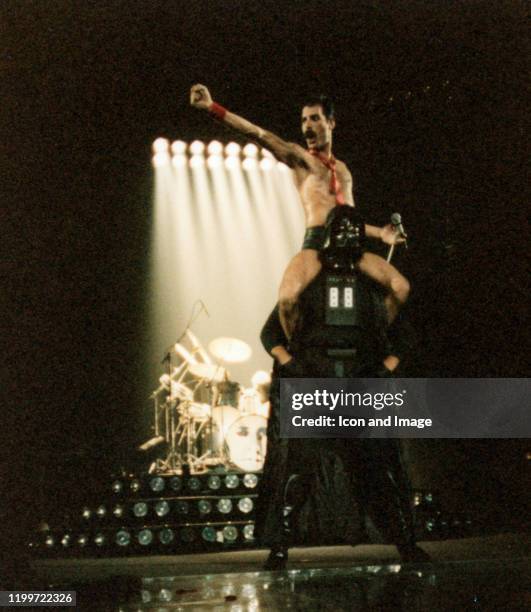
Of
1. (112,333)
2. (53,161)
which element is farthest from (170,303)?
(53,161)

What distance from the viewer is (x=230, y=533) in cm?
585

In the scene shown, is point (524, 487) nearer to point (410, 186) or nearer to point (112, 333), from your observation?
point (410, 186)

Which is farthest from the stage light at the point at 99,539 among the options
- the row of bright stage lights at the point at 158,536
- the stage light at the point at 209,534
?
the stage light at the point at 209,534

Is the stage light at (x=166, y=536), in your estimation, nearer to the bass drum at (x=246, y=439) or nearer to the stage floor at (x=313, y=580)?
the stage floor at (x=313, y=580)

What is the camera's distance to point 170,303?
26.6 feet

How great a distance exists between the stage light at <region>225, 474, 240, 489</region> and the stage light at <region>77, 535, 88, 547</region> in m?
1.08

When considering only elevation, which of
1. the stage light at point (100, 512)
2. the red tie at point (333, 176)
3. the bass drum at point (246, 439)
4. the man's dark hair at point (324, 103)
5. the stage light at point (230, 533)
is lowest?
the stage light at point (230, 533)

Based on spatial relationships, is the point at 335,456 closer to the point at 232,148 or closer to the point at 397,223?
the point at 397,223

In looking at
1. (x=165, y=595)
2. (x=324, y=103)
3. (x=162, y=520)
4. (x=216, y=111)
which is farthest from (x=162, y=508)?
(x=324, y=103)

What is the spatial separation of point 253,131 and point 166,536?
2926 mm

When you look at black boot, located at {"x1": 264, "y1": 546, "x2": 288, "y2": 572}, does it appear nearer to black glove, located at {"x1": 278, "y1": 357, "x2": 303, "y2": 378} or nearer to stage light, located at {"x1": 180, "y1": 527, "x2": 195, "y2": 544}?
stage light, located at {"x1": 180, "y1": 527, "x2": 195, "y2": 544}

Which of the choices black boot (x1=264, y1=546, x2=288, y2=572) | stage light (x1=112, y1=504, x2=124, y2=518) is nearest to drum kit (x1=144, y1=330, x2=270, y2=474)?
stage light (x1=112, y1=504, x2=124, y2=518)

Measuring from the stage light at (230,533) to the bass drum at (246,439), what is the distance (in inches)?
59.7

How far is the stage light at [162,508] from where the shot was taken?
19.2 feet
